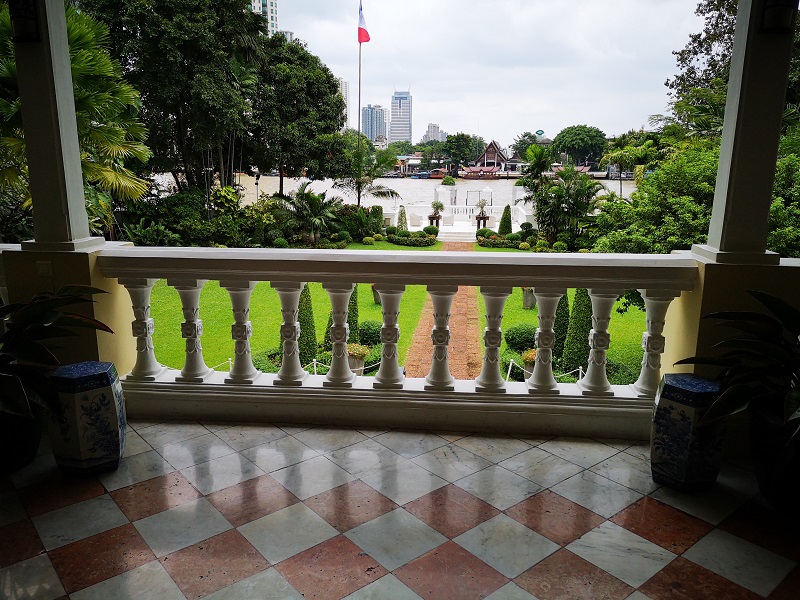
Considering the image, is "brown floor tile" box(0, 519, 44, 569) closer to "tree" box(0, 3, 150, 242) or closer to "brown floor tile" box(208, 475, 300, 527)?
"brown floor tile" box(208, 475, 300, 527)

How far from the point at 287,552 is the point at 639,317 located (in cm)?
1332

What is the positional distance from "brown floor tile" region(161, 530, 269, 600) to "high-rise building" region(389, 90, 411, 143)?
7347mm

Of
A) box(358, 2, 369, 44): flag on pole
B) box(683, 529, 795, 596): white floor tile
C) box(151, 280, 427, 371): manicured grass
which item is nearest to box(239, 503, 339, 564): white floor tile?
box(683, 529, 795, 596): white floor tile

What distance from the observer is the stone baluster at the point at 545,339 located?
280 cm

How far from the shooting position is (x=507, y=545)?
2.03 metres

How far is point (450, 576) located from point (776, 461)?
134 centimetres

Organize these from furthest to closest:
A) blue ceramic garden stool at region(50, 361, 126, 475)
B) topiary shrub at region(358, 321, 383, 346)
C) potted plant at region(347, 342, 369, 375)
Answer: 1. topiary shrub at region(358, 321, 383, 346)
2. potted plant at region(347, 342, 369, 375)
3. blue ceramic garden stool at region(50, 361, 126, 475)

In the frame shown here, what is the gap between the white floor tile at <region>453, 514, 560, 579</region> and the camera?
75.9 inches

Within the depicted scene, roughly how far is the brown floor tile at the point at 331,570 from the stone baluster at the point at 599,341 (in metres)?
→ 1.52

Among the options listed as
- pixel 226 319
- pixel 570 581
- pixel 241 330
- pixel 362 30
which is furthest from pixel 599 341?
pixel 226 319

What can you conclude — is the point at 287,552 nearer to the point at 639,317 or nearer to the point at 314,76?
the point at 639,317

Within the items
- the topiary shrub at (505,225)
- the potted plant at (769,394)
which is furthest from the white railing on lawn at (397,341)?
the topiary shrub at (505,225)

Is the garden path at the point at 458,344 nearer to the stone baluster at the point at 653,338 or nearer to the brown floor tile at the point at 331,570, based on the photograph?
the stone baluster at the point at 653,338

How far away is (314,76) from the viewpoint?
2005cm
